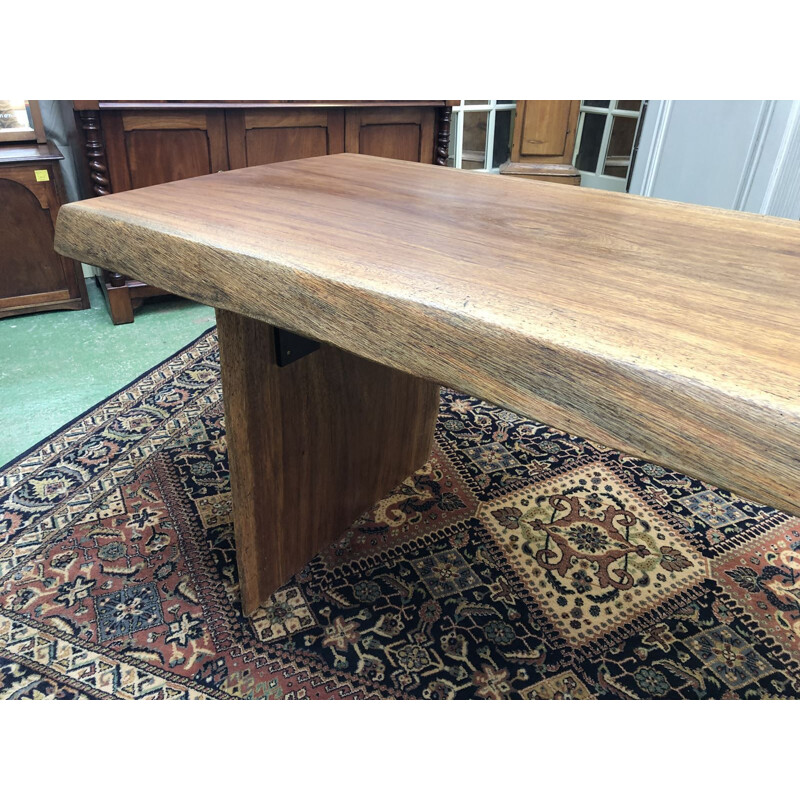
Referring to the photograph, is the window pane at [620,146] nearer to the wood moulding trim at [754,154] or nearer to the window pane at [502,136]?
the window pane at [502,136]

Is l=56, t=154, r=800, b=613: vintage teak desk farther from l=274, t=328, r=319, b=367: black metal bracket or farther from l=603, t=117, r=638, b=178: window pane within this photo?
l=603, t=117, r=638, b=178: window pane

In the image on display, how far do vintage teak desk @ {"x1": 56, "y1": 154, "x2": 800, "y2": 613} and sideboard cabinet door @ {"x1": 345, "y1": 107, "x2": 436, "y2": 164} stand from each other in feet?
4.13

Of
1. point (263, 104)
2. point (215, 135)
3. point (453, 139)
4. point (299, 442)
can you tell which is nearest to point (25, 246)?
point (215, 135)

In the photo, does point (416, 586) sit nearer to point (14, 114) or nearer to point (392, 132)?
point (392, 132)

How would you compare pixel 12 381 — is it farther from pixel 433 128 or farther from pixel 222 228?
pixel 433 128

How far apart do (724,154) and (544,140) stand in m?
1.47

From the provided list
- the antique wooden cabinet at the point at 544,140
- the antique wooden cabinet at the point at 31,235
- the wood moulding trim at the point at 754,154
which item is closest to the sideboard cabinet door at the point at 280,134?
the antique wooden cabinet at the point at 31,235

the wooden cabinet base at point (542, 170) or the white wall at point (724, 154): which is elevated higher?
the white wall at point (724, 154)

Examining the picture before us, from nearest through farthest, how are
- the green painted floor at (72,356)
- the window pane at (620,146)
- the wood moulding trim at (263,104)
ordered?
the green painted floor at (72,356)
the wood moulding trim at (263,104)
the window pane at (620,146)

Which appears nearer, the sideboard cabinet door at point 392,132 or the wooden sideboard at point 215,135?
the wooden sideboard at point 215,135

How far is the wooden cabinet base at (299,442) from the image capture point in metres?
1.00

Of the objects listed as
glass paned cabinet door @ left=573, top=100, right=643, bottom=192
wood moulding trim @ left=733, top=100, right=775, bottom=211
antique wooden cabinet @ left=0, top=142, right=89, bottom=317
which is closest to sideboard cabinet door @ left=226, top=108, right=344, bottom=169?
antique wooden cabinet @ left=0, top=142, right=89, bottom=317

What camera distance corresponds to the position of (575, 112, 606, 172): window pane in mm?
3953
